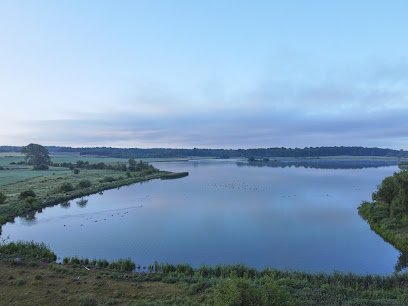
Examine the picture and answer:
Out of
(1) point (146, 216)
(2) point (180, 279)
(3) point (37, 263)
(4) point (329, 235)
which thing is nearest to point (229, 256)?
(2) point (180, 279)

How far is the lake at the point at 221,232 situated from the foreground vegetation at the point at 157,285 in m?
2.87

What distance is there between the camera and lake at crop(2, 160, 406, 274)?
16.9 meters

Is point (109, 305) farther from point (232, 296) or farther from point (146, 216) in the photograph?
point (146, 216)

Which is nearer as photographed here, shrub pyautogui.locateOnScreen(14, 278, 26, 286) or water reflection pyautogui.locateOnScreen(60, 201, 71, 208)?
shrub pyautogui.locateOnScreen(14, 278, 26, 286)

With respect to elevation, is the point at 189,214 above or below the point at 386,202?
below

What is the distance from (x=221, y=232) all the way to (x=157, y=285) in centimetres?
1144

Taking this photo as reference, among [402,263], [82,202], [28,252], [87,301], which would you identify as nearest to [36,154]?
[82,202]

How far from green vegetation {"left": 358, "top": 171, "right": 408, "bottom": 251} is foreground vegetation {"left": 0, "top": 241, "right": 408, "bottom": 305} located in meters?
8.77

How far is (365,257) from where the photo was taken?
1716 centimetres

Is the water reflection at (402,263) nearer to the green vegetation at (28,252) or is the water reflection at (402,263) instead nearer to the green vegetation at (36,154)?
the green vegetation at (28,252)

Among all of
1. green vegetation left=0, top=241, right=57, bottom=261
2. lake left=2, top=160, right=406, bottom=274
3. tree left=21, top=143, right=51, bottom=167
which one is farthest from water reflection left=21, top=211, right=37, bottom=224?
tree left=21, top=143, right=51, bottom=167

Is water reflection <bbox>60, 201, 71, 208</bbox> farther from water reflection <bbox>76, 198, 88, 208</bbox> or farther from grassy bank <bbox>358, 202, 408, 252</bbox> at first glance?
grassy bank <bbox>358, 202, 408, 252</bbox>

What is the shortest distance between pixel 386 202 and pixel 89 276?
1110 inches

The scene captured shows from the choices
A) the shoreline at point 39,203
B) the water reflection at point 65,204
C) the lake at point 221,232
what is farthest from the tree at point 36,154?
the lake at point 221,232
